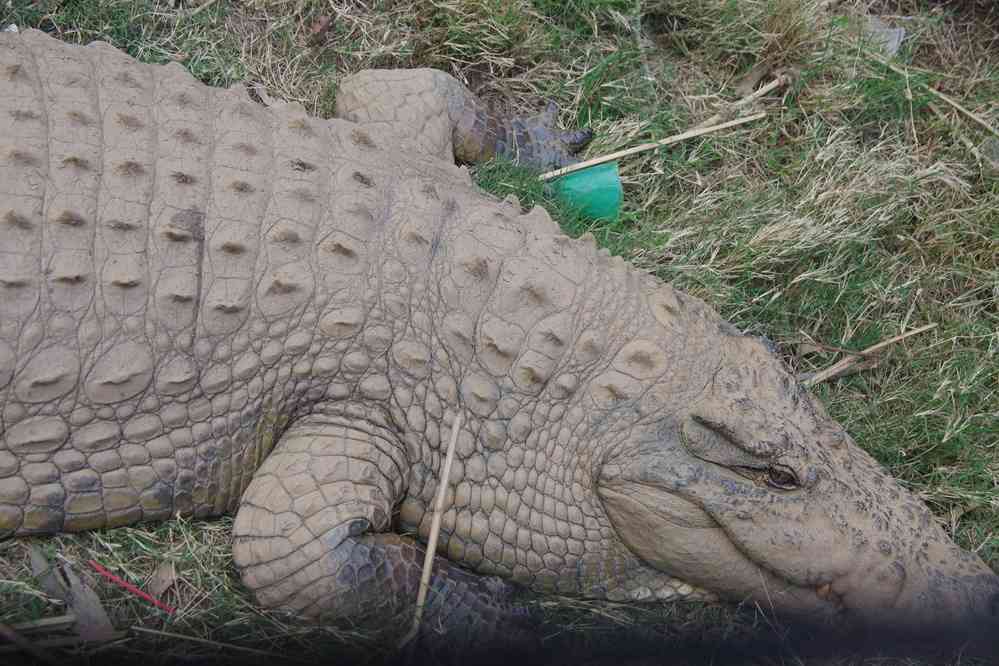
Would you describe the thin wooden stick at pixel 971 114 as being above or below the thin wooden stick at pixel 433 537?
above

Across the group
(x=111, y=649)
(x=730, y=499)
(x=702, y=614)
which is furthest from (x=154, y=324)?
(x=702, y=614)

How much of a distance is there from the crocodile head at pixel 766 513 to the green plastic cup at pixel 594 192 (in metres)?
→ 1.37

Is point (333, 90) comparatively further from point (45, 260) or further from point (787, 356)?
point (787, 356)

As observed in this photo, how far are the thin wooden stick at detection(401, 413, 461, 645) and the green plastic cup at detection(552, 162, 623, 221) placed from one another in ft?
5.18

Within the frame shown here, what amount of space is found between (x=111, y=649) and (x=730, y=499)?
1804mm

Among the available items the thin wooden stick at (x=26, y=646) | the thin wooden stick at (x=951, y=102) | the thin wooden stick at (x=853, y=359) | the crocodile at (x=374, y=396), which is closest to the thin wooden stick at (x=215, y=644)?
the crocodile at (x=374, y=396)

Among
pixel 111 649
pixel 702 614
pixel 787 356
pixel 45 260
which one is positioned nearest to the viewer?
pixel 45 260

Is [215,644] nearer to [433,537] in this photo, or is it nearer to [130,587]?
[130,587]

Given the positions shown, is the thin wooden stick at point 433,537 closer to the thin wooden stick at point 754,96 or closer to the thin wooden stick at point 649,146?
the thin wooden stick at point 649,146

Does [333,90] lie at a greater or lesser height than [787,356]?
greater

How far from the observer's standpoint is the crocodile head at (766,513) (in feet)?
8.92

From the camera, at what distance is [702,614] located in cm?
302

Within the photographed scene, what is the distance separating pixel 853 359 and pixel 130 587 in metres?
2.87

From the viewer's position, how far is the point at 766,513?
273 cm
